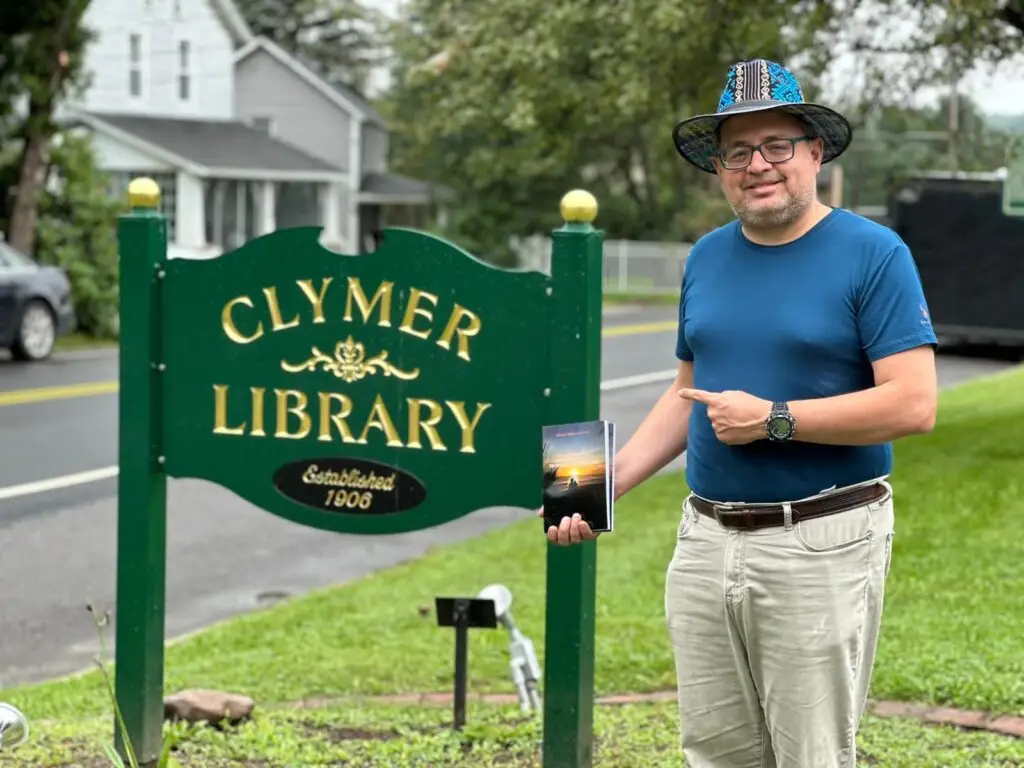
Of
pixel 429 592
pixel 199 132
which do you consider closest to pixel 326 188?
pixel 199 132

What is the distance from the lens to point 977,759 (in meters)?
4.49

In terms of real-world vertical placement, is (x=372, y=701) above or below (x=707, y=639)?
below

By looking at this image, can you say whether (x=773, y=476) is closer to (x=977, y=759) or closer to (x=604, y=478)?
(x=604, y=478)

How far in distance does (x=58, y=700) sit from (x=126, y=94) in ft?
104

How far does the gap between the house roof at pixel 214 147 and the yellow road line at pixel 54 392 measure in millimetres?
16798

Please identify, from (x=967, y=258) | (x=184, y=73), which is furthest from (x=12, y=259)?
(x=184, y=73)

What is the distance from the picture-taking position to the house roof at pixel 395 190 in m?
42.0

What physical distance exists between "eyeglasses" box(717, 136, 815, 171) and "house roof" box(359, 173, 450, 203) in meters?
38.9

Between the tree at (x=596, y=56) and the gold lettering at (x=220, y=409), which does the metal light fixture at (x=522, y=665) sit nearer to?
the gold lettering at (x=220, y=409)

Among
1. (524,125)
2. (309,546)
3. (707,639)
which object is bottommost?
(309,546)

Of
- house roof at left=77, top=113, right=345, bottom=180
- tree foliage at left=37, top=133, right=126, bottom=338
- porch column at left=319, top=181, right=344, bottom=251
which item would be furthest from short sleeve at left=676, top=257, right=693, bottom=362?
porch column at left=319, top=181, right=344, bottom=251

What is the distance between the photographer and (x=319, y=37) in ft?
186

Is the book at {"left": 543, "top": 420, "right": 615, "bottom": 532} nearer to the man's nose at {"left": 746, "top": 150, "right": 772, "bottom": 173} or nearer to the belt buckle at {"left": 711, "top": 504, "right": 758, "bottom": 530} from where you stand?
the belt buckle at {"left": 711, "top": 504, "right": 758, "bottom": 530}

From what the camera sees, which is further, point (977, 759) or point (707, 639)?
point (977, 759)
